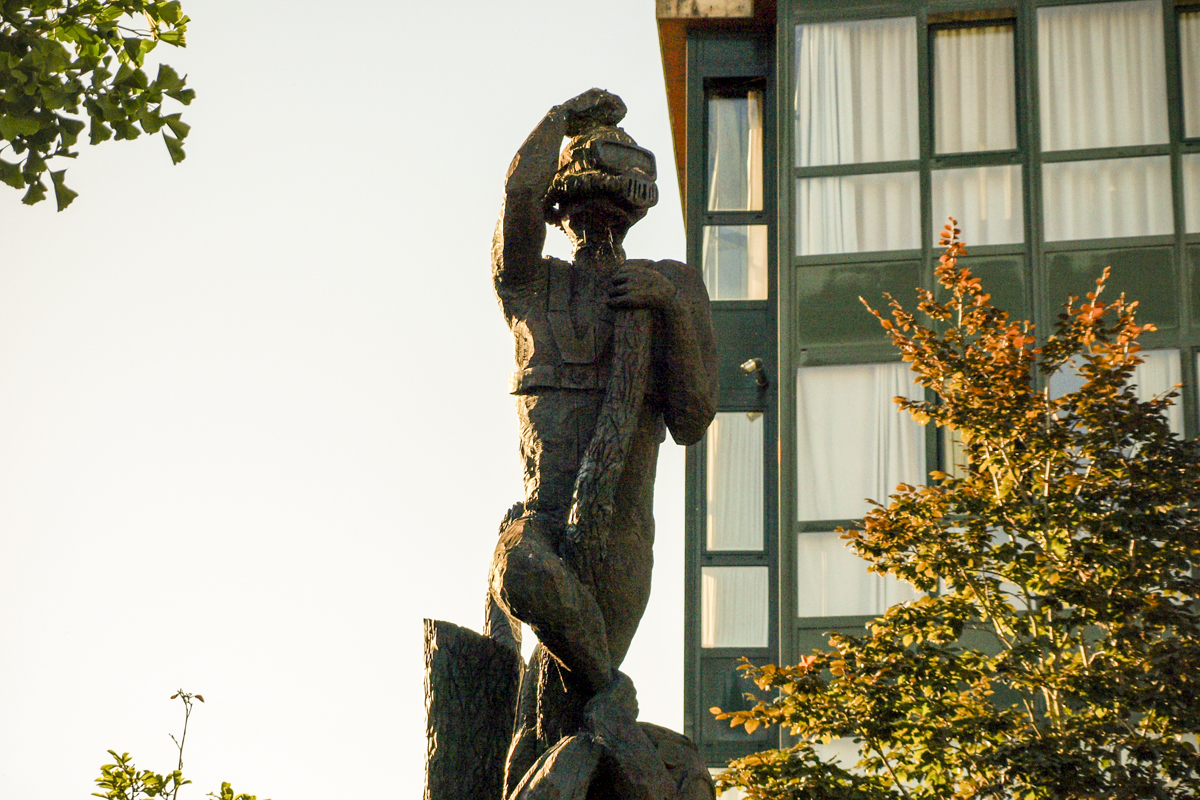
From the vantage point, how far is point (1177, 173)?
1823cm

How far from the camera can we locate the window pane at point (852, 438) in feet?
58.3

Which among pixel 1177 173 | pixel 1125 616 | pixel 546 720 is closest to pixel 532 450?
pixel 546 720

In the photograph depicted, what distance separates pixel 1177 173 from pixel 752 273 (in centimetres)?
482

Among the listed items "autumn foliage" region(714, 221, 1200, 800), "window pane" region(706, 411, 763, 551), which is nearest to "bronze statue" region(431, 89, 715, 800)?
"autumn foliage" region(714, 221, 1200, 800)

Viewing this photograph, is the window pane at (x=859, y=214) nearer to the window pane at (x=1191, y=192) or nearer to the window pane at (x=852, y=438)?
the window pane at (x=852, y=438)

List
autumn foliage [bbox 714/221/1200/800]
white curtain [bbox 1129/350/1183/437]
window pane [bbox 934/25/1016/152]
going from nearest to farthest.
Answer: autumn foliage [bbox 714/221/1200/800] < white curtain [bbox 1129/350/1183/437] < window pane [bbox 934/25/1016/152]

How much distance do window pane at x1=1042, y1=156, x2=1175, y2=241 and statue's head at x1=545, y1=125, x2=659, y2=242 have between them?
43.7ft

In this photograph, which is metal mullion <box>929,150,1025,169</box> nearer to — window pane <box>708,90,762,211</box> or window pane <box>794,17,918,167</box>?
window pane <box>794,17,918,167</box>

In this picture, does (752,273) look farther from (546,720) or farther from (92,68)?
(546,720)

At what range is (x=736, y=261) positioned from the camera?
794 inches

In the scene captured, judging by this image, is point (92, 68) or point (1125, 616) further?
point (1125, 616)

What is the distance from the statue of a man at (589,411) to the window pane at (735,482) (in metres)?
13.6

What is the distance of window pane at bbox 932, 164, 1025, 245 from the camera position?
18422 mm

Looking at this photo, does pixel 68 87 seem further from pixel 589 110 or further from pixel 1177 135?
pixel 1177 135
